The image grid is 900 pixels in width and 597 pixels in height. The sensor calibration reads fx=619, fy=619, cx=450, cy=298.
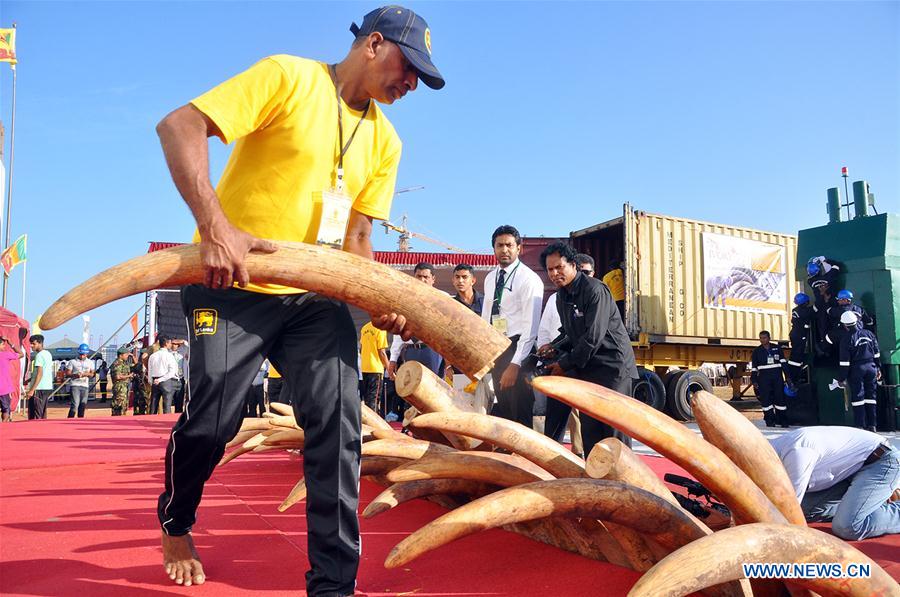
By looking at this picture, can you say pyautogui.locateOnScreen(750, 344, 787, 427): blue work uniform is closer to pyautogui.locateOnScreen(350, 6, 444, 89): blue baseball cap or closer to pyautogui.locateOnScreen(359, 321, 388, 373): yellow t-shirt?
pyautogui.locateOnScreen(359, 321, 388, 373): yellow t-shirt

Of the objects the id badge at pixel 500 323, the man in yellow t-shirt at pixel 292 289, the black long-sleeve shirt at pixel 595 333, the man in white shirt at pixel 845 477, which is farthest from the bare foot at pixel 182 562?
the id badge at pixel 500 323

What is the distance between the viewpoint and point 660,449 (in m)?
1.47

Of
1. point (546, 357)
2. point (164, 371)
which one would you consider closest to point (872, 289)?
point (546, 357)

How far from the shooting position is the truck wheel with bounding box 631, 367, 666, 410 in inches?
377

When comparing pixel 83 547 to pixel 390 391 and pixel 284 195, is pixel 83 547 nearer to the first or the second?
pixel 284 195

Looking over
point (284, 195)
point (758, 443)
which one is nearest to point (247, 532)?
point (284, 195)

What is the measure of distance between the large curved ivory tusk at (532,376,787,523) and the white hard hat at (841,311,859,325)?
7.78 metres

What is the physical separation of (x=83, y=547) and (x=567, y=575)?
1696 mm

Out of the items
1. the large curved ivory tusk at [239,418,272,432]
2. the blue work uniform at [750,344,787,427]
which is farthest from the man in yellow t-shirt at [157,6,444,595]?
the blue work uniform at [750,344,787,427]

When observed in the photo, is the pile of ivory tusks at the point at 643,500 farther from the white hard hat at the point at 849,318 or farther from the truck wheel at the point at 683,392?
the truck wheel at the point at 683,392

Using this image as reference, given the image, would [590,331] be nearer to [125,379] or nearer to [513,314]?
[513,314]

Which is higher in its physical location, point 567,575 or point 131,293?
point 131,293

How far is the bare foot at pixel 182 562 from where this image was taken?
1.84m

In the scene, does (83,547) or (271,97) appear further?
(83,547)
